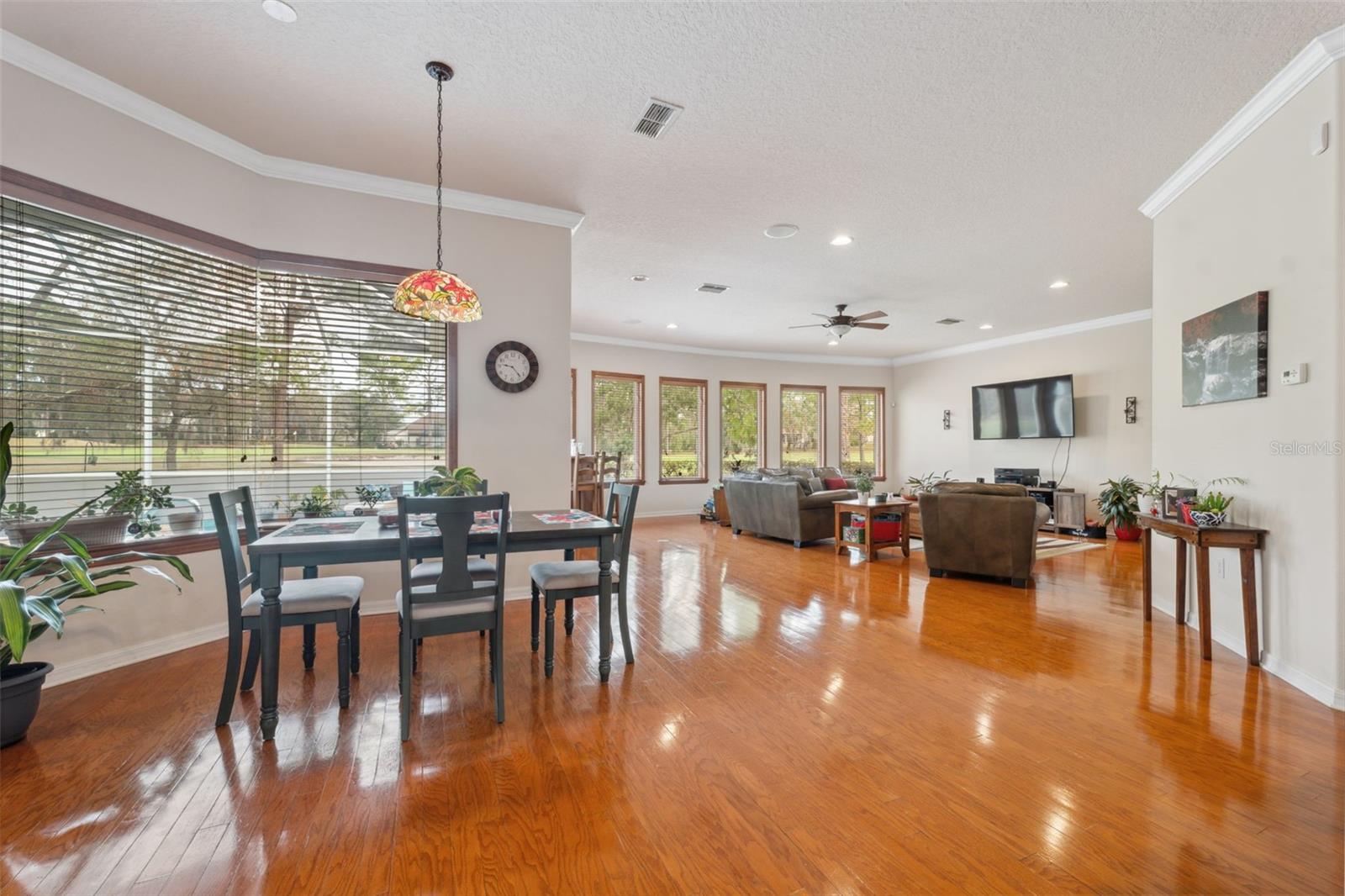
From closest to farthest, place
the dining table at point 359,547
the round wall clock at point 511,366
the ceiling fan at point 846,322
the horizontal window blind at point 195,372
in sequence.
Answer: the dining table at point 359,547
the horizontal window blind at point 195,372
the round wall clock at point 511,366
the ceiling fan at point 846,322

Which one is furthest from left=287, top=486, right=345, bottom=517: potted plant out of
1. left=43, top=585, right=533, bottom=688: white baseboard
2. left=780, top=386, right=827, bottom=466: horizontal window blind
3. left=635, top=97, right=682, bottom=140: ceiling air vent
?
left=780, top=386, right=827, bottom=466: horizontal window blind

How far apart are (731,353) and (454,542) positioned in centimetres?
846

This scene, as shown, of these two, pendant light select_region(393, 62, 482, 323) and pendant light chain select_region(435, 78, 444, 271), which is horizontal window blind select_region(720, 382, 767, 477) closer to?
pendant light chain select_region(435, 78, 444, 271)

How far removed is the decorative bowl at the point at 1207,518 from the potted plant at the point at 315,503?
16.5ft

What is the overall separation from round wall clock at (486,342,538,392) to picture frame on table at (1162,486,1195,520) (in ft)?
13.7

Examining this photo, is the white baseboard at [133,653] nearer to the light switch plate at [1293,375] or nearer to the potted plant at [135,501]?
the potted plant at [135,501]

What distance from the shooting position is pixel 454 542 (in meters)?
2.51

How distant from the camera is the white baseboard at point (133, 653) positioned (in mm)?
2898

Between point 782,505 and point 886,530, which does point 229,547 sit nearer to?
point 782,505

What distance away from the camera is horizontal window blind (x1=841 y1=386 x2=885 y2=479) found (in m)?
A: 11.4

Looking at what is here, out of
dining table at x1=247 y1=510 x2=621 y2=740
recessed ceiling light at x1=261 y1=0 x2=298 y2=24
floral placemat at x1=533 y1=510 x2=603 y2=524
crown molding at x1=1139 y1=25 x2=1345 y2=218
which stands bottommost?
dining table at x1=247 y1=510 x2=621 y2=740

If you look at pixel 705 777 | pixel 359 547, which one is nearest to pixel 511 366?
pixel 359 547

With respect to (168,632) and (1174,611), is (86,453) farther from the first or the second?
(1174,611)

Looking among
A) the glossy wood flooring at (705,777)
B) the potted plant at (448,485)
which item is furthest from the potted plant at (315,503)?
the potted plant at (448,485)
